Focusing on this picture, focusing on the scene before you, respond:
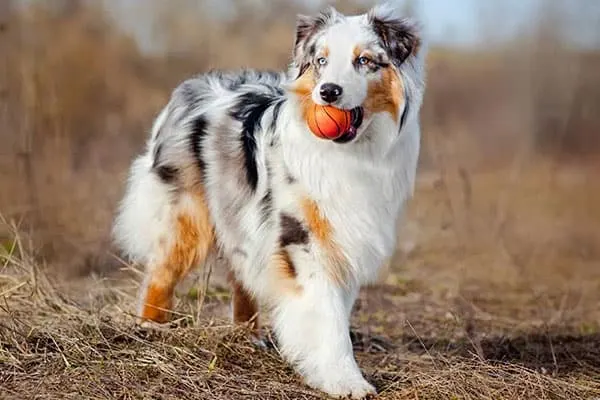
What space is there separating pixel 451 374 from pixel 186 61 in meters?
10.0

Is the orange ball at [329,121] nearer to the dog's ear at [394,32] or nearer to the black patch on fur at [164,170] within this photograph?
the dog's ear at [394,32]

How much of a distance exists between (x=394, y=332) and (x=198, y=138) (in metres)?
2.10

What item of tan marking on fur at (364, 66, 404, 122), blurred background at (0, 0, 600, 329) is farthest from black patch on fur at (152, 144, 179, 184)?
blurred background at (0, 0, 600, 329)

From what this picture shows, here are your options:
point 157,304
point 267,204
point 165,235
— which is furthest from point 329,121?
point 157,304

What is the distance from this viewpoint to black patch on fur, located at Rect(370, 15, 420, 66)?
16.7 ft

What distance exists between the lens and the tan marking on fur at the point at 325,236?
5.17m

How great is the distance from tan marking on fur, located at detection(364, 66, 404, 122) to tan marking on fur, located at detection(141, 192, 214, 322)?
142 cm

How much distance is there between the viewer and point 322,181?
518cm

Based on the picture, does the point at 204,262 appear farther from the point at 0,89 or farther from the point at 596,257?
the point at 596,257

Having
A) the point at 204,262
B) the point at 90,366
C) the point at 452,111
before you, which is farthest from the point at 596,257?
the point at 90,366

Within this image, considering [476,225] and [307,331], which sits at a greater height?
[307,331]

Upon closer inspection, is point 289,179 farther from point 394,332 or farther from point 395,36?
point 394,332

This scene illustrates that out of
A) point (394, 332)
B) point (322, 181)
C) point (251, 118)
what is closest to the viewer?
point (322, 181)

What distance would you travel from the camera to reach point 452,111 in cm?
1349
